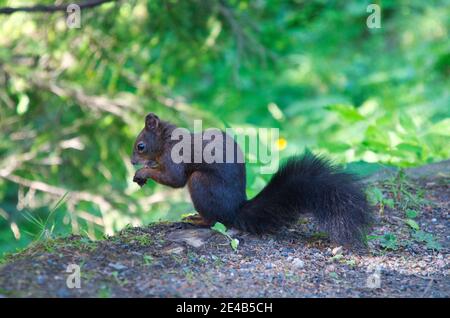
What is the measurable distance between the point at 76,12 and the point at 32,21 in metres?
0.92

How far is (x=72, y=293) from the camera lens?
7.65ft

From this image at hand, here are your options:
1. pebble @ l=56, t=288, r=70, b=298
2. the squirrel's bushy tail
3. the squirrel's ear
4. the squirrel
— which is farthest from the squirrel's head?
pebble @ l=56, t=288, r=70, b=298

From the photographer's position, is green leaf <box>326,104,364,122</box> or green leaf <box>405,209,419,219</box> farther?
green leaf <box>326,104,364,122</box>

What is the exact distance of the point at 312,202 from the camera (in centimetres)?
318

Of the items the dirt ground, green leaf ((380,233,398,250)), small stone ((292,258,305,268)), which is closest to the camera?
the dirt ground

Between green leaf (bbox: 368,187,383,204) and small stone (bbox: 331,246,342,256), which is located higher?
green leaf (bbox: 368,187,383,204)

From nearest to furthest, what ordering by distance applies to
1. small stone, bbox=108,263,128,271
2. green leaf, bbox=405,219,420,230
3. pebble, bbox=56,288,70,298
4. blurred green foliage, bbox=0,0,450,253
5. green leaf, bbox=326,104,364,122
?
pebble, bbox=56,288,70,298, small stone, bbox=108,263,128,271, green leaf, bbox=405,219,420,230, green leaf, bbox=326,104,364,122, blurred green foliage, bbox=0,0,450,253

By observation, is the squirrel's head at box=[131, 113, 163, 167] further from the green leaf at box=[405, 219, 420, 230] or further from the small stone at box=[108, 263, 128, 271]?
the green leaf at box=[405, 219, 420, 230]

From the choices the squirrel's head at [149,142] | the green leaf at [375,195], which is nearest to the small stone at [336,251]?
the green leaf at [375,195]

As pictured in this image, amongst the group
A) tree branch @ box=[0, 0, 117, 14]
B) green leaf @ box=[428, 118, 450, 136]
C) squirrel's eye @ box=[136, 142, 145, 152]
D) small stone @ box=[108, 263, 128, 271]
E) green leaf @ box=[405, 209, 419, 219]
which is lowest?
small stone @ box=[108, 263, 128, 271]

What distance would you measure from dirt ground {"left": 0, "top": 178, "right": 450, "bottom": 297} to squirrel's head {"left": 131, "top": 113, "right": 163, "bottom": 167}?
1.92 ft

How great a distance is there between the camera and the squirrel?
123 inches

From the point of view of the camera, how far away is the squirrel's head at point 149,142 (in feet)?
12.6

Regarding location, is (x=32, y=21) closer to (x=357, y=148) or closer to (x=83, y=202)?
(x=83, y=202)
